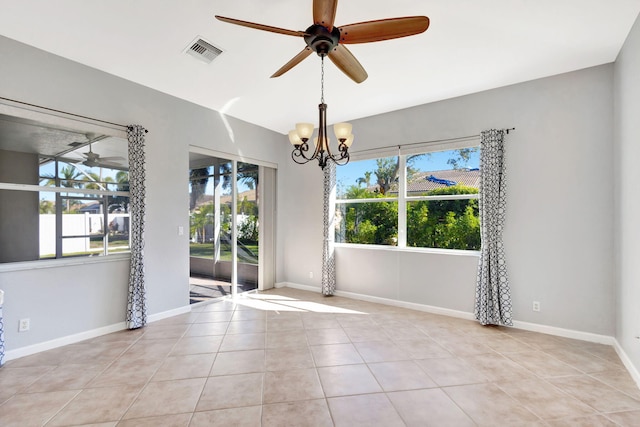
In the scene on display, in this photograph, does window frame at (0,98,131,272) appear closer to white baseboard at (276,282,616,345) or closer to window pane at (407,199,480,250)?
white baseboard at (276,282,616,345)

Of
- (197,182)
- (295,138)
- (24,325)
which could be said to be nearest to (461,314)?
(295,138)

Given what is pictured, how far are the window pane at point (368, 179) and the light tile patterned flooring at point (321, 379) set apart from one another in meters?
2.10

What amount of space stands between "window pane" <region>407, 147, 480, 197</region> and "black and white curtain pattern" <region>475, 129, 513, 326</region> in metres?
0.29

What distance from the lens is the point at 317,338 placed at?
10.8 ft

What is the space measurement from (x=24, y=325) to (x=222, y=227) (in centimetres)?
251

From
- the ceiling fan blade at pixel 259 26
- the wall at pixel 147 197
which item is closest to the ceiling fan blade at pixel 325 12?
the ceiling fan blade at pixel 259 26

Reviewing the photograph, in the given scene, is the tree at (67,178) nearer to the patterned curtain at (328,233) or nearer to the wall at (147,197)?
the wall at (147,197)

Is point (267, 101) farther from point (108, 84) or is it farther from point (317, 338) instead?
point (317, 338)

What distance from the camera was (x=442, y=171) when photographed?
423 centimetres

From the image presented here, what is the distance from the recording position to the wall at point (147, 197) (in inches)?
111

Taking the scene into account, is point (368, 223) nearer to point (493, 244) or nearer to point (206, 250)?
point (493, 244)

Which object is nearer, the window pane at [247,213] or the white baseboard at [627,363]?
the white baseboard at [627,363]

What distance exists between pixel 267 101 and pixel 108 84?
72.9 inches

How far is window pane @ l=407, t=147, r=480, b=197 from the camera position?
13.1 ft
